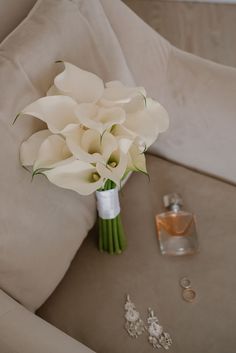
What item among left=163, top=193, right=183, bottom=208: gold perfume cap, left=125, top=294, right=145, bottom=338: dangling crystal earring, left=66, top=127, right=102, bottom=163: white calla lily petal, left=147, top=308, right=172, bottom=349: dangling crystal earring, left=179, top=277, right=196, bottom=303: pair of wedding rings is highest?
left=66, top=127, right=102, bottom=163: white calla lily petal

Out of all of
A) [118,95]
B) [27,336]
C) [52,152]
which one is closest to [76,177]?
[52,152]

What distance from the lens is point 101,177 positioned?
72cm

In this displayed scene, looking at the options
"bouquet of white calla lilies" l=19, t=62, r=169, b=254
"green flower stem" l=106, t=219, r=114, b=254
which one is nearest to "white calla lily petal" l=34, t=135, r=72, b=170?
"bouquet of white calla lilies" l=19, t=62, r=169, b=254

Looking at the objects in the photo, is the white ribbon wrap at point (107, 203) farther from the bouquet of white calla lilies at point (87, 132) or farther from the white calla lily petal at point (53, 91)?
the white calla lily petal at point (53, 91)

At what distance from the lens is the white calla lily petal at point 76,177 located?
718 millimetres

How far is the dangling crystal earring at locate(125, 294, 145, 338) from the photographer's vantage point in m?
0.84

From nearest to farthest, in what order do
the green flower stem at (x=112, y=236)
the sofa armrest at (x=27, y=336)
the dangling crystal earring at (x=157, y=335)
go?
1. the sofa armrest at (x=27, y=336)
2. the dangling crystal earring at (x=157, y=335)
3. the green flower stem at (x=112, y=236)

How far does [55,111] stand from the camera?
729mm

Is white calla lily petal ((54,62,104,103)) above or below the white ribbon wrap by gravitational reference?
above

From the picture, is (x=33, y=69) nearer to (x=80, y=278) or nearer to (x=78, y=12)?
(x=78, y=12)

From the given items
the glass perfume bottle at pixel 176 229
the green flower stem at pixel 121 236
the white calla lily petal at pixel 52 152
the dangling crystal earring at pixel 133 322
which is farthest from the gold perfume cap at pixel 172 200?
the white calla lily petal at pixel 52 152

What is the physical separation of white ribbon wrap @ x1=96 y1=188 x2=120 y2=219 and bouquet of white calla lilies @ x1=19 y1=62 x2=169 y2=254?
4.1 inches

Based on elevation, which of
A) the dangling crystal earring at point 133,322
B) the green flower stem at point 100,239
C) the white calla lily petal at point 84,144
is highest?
the white calla lily petal at point 84,144

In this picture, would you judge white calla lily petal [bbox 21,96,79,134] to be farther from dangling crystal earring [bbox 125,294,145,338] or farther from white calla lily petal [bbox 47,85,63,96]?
dangling crystal earring [bbox 125,294,145,338]
